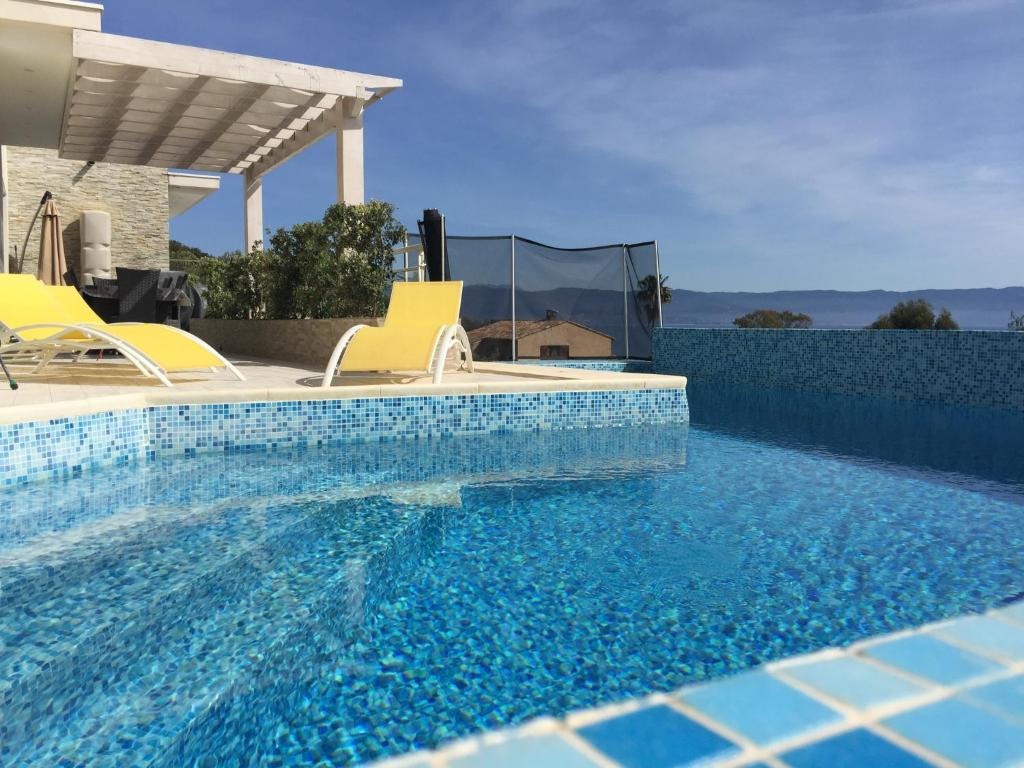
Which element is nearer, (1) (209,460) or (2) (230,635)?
(2) (230,635)

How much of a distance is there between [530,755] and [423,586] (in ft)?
4.06

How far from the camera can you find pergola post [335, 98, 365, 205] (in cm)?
955

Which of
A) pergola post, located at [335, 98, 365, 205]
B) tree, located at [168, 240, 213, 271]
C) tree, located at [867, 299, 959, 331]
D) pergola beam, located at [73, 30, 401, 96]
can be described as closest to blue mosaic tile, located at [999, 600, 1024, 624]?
pergola post, located at [335, 98, 365, 205]

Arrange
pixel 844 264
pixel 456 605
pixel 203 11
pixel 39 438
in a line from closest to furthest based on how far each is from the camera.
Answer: pixel 456 605, pixel 39 438, pixel 203 11, pixel 844 264

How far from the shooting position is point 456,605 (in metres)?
2.47

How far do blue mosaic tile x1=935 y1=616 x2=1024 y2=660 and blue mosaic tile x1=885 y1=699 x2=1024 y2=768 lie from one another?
35cm

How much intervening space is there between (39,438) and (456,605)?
9.88 ft

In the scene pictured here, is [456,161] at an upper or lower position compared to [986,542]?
upper

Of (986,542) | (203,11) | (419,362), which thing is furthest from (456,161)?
(986,542)

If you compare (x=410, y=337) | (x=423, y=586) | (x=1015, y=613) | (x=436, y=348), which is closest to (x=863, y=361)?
(x=436, y=348)

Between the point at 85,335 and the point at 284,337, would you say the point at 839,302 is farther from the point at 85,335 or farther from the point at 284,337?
the point at 85,335

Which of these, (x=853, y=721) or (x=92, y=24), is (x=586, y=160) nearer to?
(x=92, y=24)

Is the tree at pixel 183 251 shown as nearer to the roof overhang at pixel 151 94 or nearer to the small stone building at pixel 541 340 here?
the roof overhang at pixel 151 94

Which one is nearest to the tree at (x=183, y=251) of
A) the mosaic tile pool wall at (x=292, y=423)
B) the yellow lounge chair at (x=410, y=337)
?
the yellow lounge chair at (x=410, y=337)
